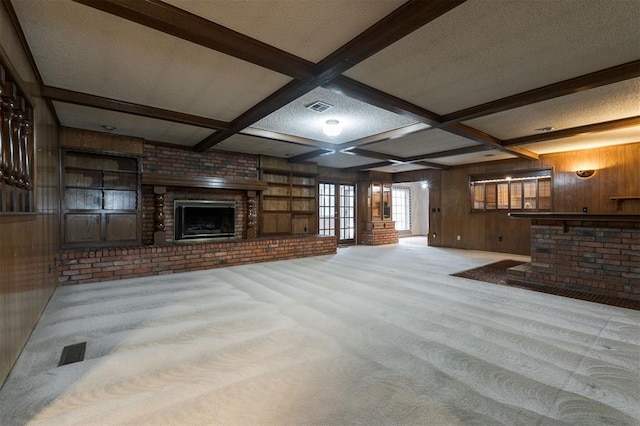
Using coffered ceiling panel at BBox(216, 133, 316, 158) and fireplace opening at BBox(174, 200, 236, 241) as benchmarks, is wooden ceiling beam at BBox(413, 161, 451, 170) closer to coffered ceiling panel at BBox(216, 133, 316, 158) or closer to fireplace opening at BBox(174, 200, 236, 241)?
coffered ceiling panel at BBox(216, 133, 316, 158)

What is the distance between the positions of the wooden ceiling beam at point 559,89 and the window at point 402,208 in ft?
27.5

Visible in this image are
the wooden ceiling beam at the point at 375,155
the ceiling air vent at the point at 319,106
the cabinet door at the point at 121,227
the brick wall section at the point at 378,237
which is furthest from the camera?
the brick wall section at the point at 378,237

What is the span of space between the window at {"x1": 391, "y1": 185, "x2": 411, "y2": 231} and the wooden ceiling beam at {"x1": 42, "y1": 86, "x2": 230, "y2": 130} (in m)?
9.11

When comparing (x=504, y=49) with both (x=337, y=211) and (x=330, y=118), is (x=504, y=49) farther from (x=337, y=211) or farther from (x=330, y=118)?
(x=337, y=211)

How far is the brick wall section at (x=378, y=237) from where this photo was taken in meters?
8.97

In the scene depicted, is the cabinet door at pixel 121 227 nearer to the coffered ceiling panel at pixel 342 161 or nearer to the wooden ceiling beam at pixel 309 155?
the wooden ceiling beam at pixel 309 155

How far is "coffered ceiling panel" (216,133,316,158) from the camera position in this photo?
528 centimetres

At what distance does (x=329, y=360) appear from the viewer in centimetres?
197

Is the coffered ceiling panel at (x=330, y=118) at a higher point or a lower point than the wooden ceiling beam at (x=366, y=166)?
higher

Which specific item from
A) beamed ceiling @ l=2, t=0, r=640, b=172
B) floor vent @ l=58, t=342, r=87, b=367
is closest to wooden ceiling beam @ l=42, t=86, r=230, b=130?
beamed ceiling @ l=2, t=0, r=640, b=172

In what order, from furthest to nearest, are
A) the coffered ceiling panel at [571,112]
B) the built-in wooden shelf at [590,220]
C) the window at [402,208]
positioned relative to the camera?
the window at [402,208], the built-in wooden shelf at [590,220], the coffered ceiling panel at [571,112]

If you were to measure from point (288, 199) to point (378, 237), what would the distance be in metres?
3.42

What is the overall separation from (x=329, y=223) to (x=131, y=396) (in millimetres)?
7219

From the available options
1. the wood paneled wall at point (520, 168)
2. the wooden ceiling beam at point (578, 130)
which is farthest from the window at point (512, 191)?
the wooden ceiling beam at point (578, 130)
